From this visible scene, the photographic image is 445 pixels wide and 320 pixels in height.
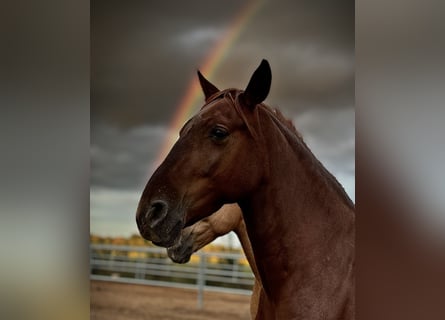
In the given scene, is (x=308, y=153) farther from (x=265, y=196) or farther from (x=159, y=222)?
(x=159, y=222)

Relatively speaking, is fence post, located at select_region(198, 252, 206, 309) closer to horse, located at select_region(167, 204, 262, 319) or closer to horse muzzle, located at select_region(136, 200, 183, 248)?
horse, located at select_region(167, 204, 262, 319)

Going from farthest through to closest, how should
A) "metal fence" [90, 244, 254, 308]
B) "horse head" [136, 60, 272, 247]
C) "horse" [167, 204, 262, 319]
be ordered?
"metal fence" [90, 244, 254, 308], "horse" [167, 204, 262, 319], "horse head" [136, 60, 272, 247]

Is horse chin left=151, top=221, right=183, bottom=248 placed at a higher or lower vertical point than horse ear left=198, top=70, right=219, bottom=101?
lower

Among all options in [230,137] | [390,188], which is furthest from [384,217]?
[230,137]

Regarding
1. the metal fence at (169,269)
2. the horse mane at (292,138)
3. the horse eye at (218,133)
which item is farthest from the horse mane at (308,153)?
the metal fence at (169,269)

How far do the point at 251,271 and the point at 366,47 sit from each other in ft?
2.82

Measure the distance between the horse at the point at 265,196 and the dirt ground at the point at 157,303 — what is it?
37 centimetres

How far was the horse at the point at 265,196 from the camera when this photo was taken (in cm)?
167

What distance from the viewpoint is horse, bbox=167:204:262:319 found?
1.95m

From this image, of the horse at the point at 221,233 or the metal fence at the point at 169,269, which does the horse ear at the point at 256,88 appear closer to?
the horse at the point at 221,233

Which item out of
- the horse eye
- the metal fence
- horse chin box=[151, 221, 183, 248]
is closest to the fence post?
the metal fence

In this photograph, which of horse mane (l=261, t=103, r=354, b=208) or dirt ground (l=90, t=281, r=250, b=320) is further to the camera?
dirt ground (l=90, t=281, r=250, b=320)

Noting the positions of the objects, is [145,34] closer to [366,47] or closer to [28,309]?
[366,47]

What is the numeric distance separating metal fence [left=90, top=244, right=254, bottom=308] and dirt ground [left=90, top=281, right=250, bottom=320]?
0.08 ft
